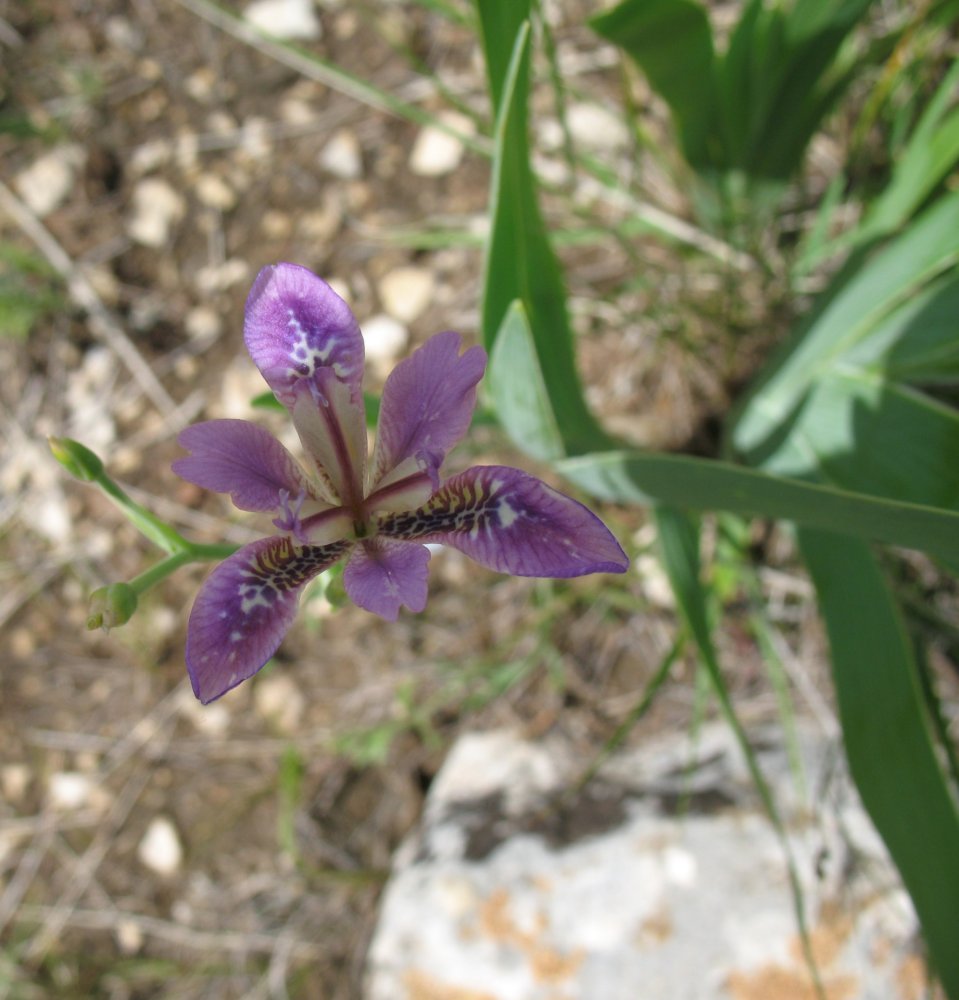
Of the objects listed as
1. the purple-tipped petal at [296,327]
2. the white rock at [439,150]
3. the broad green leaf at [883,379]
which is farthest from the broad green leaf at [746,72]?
the white rock at [439,150]

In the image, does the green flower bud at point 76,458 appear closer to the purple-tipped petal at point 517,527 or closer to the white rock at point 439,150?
the purple-tipped petal at point 517,527

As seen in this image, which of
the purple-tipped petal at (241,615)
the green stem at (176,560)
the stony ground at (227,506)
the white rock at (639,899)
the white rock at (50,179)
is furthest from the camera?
the white rock at (50,179)

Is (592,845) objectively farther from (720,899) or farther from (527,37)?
(527,37)

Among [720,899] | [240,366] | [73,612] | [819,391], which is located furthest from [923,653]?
[73,612]

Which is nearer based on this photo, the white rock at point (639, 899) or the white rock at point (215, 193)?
the white rock at point (639, 899)

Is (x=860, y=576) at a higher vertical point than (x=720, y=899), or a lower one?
higher

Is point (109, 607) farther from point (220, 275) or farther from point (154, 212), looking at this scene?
point (154, 212)

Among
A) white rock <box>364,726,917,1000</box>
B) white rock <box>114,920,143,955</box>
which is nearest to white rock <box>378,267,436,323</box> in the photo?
white rock <box>364,726,917,1000</box>
